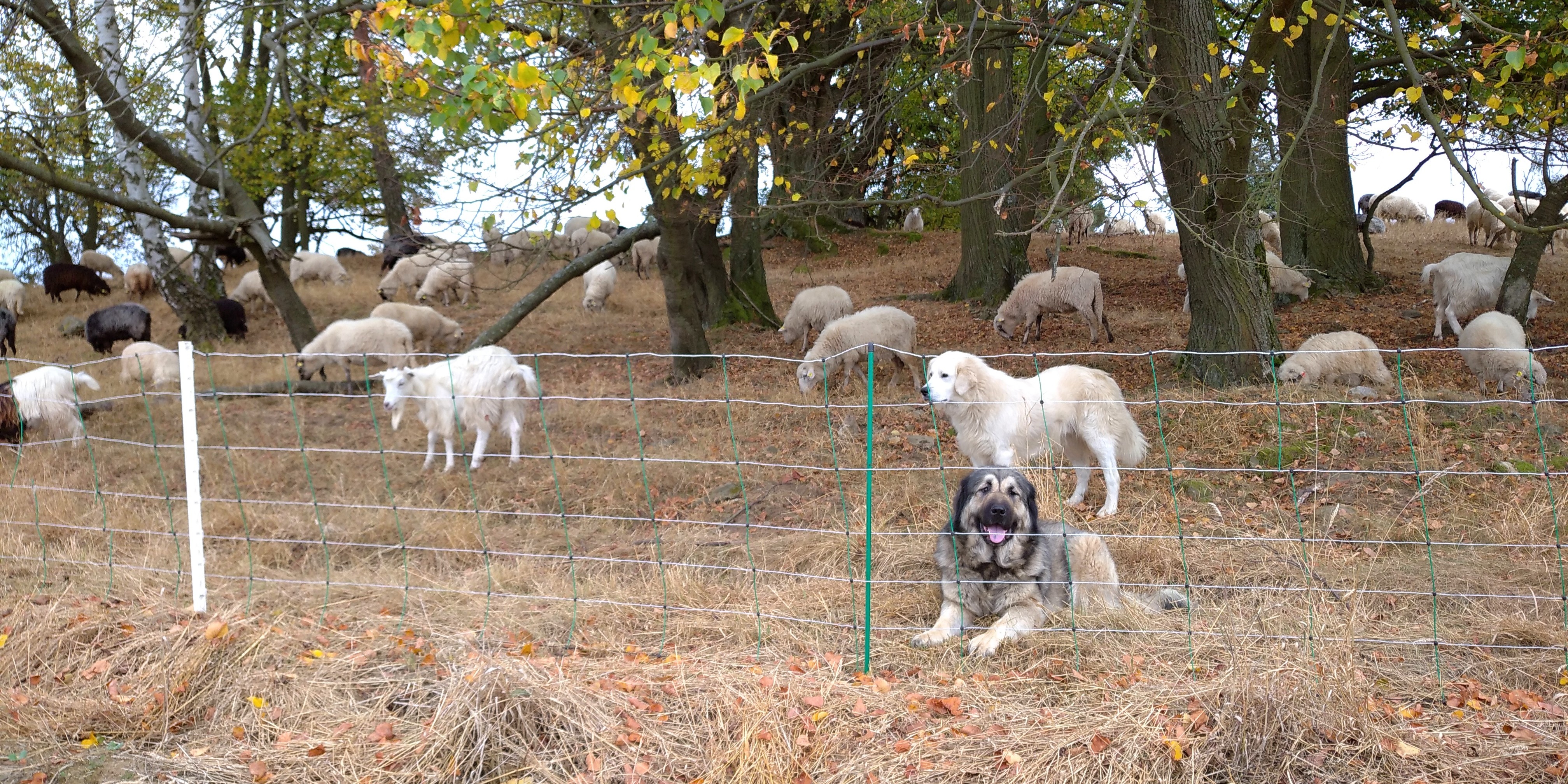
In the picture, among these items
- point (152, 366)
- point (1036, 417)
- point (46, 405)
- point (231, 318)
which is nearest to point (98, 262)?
point (231, 318)

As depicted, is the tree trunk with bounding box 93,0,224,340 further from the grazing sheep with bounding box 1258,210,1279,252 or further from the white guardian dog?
the grazing sheep with bounding box 1258,210,1279,252

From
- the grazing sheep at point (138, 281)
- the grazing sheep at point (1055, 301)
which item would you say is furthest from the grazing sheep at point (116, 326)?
the grazing sheep at point (1055, 301)

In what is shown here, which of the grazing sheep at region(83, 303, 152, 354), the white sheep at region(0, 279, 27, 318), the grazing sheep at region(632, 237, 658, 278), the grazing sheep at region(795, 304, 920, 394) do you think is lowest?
the grazing sheep at region(795, 304, 920, 394)

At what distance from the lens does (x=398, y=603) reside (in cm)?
581

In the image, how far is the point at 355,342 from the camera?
47.5 ft

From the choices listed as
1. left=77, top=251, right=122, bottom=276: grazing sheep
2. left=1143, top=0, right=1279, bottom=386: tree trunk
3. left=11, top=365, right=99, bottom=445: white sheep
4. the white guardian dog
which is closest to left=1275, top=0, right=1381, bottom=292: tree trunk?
left=1143, top=0, right=1279, bottom=386: tree trunk

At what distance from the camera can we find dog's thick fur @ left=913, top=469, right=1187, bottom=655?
5.02 metres

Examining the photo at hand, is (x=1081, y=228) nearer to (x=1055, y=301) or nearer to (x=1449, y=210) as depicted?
(x=1055, y=301)

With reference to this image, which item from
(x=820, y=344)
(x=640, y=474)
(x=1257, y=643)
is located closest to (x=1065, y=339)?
(x=820, y=344)

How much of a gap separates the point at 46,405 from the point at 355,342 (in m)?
3.80

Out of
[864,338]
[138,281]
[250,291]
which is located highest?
[138,281]

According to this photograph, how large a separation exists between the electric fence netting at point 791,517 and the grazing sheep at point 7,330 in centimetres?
655

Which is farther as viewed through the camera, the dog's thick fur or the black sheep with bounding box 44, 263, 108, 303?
the black sheep with bounding box 44, 263, 108, 303

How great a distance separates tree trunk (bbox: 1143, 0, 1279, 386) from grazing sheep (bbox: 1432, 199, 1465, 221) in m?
27.0
